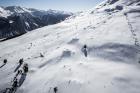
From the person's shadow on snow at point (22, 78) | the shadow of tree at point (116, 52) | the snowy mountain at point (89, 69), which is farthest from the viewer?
the person's shadow on snow at point (22, 78)

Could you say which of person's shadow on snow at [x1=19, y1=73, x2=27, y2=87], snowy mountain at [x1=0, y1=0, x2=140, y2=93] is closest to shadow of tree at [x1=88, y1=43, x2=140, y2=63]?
snowy mountain at [x1=0, y1=0, x2=140, y2=93]

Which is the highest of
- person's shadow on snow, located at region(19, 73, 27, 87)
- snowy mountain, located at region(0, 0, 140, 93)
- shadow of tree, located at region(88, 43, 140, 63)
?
shadow of tree, located at region(88, 43, 140, 63)

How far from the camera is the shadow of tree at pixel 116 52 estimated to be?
1678 cm

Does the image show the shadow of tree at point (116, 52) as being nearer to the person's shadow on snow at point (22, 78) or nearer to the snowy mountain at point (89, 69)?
the snowy mountain at point (89, 69)

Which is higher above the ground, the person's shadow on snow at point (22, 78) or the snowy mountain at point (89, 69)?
the snowy mountain at point (89, 69)

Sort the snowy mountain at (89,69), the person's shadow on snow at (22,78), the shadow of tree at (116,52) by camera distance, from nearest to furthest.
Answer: the snowy mountain at (89,69), the shadow of tree at (116,52), the person's shadow on snow at (22,78)

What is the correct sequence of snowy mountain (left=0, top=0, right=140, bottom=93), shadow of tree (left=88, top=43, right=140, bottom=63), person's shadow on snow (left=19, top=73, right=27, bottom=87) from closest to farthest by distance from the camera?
snowy mountain (left=0, top=0, right=140, bottom=93), shadow of tree (left=88, top=43, right=140, bottom=63), person's shadow on snow (left=19, top=73, right=27, bottom=87)

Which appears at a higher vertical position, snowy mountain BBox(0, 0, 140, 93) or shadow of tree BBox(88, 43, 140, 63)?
shadow of tree BBox(88, 43, 140, 63)

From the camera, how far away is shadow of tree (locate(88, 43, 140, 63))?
55.1 feet

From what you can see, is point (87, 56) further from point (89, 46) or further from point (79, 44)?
point (79, 44)

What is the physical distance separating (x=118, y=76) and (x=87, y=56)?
6527 millimetres

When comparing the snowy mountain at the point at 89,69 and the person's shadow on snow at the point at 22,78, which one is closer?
the snowy mountain at the point at 89,69

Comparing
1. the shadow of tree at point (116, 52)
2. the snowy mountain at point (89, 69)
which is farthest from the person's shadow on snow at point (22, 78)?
the shadow of tree at point (116, 52)

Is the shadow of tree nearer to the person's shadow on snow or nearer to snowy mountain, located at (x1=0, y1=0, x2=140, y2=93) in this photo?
snowy mountain, located at (x1=0, y1=0, x2=140, y2=93)
